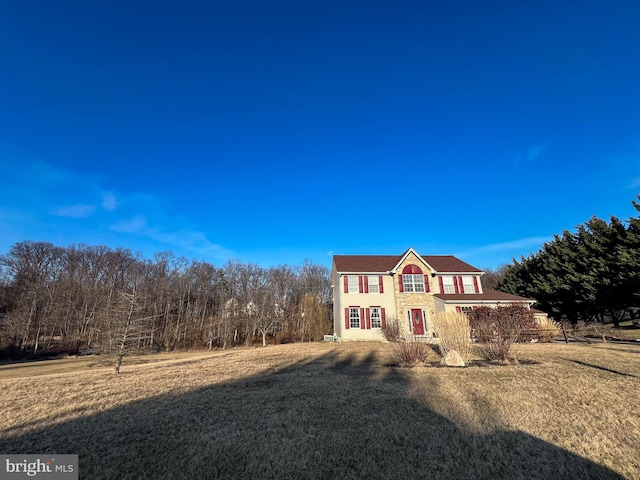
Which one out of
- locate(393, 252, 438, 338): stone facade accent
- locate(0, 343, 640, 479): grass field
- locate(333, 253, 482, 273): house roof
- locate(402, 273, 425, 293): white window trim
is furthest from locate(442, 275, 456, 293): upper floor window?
locate(0, 343, 640, 479): grass field

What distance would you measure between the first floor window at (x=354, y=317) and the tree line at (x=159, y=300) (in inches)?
392

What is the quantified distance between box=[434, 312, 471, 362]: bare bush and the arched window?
43.1ft

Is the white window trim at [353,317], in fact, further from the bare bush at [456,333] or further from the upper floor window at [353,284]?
the bare bush at [456,333]

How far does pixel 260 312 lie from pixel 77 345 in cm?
2101

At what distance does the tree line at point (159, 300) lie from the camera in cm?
3519

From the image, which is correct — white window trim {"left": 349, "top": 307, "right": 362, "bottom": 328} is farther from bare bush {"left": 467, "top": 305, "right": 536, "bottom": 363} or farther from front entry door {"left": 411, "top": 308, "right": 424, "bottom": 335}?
bare bush {"left": 467, "top": 305, "right": 536, "bottom": 363}

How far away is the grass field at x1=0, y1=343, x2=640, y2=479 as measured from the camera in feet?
14.0

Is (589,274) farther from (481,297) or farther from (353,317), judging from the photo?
(353,317)

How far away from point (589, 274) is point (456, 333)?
23.3 metres

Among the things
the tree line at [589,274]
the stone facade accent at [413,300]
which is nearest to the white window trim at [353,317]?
the stone facade accent at [413,300]

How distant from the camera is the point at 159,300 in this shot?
3872cm

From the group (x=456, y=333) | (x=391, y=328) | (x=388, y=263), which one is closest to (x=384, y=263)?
(x=388, y=263)

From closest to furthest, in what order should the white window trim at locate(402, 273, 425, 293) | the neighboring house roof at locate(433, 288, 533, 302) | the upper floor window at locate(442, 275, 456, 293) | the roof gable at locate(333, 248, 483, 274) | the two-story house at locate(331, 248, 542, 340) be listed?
the neighboring house roof at locate(433, 288, 533, 302), the two-story house at locate(331, 248, 542, 340), the white window trim at locate(402, 273, 425, 293), the upper floor window at locate(442, 275, 456, 293), the roof gable at locate(333, 248, 483, 274)

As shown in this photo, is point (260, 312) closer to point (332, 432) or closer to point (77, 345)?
point (77, 345)
